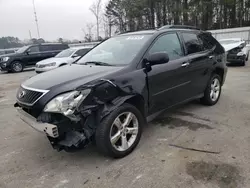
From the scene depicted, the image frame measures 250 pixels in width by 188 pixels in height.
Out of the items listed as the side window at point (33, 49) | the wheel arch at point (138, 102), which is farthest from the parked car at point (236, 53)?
the side window at point (33, 49)

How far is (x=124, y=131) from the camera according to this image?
2.96 metres

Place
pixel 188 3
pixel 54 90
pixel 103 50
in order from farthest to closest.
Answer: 1. pixel 188 3
2. pixel 103 50
3. pixel 54 90

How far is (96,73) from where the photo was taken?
9.64 ft

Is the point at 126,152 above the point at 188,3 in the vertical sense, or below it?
below

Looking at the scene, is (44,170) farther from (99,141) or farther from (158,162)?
(158,162)

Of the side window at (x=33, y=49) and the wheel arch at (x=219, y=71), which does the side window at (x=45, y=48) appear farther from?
the wheel arch at (x=219, y=71)

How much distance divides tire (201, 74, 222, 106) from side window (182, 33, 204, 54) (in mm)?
773

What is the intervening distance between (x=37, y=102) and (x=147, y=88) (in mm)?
1471

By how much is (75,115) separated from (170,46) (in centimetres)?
212

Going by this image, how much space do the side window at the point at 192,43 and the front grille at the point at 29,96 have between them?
2710 mm

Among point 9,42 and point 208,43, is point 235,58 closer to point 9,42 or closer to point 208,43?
point 208,43

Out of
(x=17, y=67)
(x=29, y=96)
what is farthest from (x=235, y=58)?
(x=17, y=67)

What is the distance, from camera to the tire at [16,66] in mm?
13602

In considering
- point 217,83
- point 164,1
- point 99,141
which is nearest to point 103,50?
point 99,141
